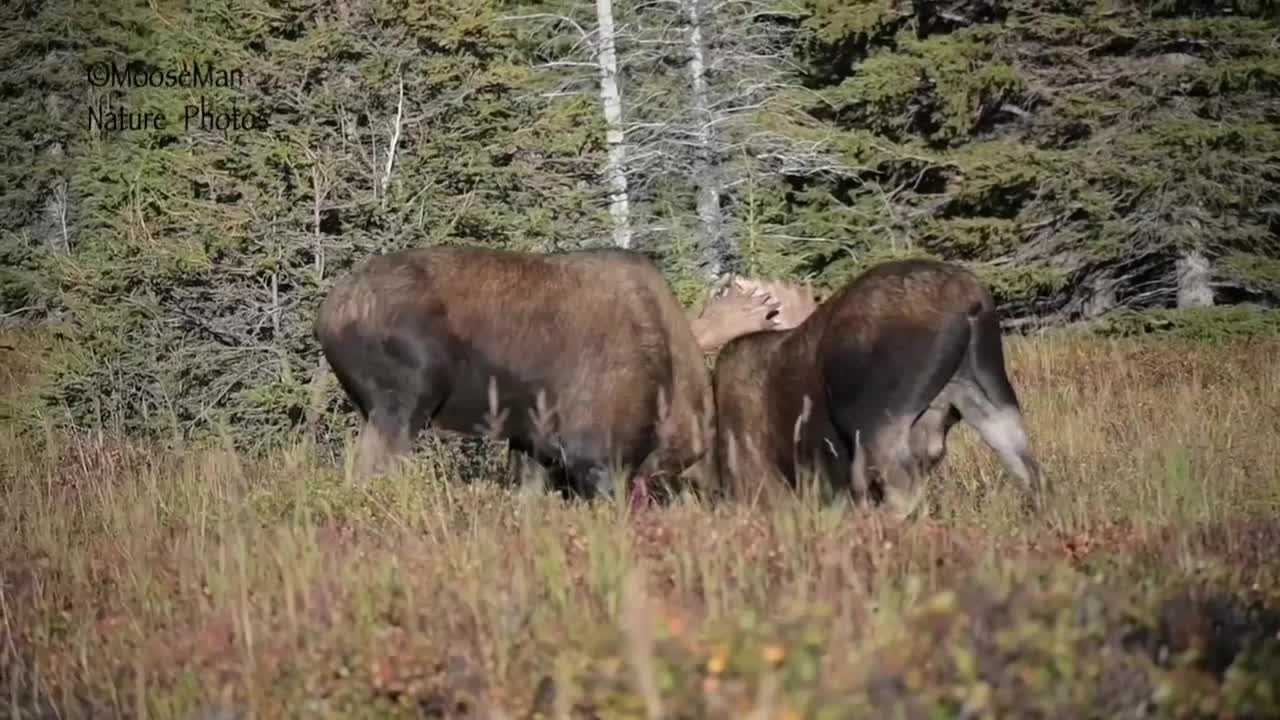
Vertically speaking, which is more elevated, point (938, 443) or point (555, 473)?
point (938, 443)

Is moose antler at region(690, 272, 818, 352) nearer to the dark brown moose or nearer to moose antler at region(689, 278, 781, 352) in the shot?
moose antler at region(689, 278, 781, 352)

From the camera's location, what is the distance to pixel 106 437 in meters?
10.5

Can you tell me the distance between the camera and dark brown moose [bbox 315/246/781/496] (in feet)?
27.9

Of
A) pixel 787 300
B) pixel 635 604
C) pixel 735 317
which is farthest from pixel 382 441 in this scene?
pixel 635 604

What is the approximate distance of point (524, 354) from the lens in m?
8.70

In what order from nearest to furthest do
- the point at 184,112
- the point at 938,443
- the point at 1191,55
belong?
the point at 938,443 < the point at 184,112 < the point at 1191,55

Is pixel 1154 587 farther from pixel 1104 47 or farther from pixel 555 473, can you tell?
pixel 1104 47

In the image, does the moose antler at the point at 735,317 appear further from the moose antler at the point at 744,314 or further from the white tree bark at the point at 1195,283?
the white tree bark at the point at 1195,283

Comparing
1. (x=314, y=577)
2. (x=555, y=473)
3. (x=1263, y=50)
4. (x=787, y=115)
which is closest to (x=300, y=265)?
(x=555, y=473)

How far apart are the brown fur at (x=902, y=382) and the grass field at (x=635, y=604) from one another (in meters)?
0.33

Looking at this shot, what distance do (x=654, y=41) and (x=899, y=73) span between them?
4.06 metres

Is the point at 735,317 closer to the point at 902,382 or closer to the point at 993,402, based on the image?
the point at 902,382

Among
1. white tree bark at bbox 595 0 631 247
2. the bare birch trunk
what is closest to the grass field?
the bare birch trunk

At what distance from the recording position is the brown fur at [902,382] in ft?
24.6
